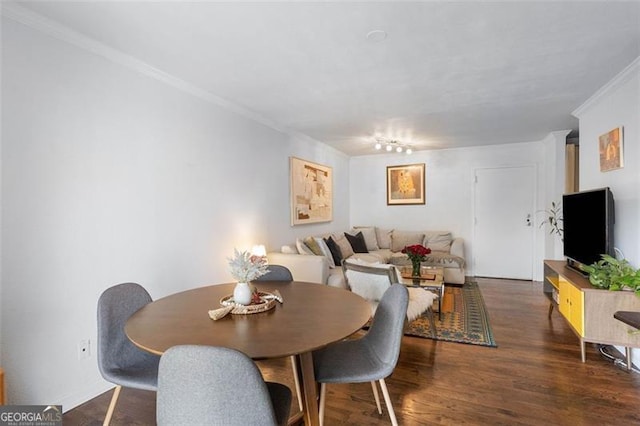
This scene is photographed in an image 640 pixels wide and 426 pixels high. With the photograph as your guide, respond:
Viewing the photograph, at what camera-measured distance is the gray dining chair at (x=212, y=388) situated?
0.95 metres

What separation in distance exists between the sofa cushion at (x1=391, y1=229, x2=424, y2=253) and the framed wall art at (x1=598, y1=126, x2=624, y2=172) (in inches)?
120

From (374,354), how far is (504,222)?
15.8 ft

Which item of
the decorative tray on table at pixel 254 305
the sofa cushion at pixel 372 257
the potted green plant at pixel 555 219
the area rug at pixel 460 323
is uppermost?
the potted green plant at pixel 555 219

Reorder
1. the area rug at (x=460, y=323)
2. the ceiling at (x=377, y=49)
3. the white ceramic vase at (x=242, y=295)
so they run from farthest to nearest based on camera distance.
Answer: the area rug at (x=460, y=323) < the ceiling at (x=377, y=49) < the white ceramic vase at (x=242, y=295)

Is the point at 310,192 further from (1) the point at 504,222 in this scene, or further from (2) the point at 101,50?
(1) the point at 504,222

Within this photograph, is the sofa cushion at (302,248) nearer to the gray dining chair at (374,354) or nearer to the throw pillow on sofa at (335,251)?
the throw pillow on sofa at (335,251)

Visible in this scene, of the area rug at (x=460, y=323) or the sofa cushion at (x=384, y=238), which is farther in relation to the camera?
the sofa cushion at (x=384, y=238)

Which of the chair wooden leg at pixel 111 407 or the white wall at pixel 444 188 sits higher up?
the white wall at pixel 444 188

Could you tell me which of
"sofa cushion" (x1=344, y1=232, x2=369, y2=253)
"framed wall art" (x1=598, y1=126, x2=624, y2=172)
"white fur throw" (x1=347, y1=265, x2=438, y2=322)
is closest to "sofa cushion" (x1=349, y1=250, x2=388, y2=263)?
"sofa cushion" (x1=344, y1=232, x2=369, y2=253)

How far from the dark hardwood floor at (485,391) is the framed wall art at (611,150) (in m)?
1.61

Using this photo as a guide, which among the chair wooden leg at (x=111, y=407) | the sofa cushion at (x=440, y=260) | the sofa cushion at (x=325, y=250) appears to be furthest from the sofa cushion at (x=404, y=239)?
the chair wooden leg at (x=111, y=407)

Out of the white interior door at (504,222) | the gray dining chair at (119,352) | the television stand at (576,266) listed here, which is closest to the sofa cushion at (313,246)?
the gray dining chair at (119,352)

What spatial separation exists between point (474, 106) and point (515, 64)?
3.36ft

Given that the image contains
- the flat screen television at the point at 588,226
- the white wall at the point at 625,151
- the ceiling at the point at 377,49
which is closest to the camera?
the ceiling at the point at 377,49
